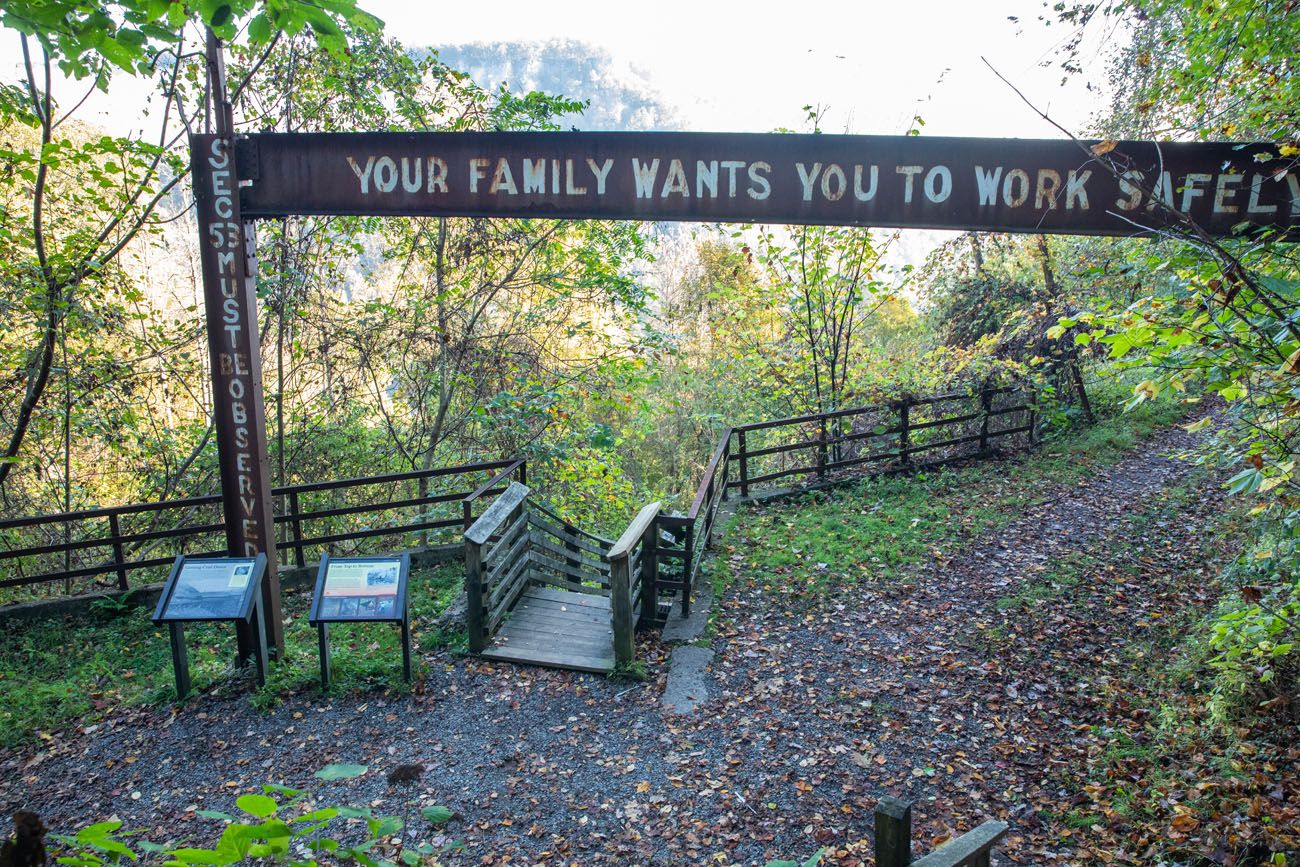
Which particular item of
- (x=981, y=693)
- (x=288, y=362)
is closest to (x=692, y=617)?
(x=981, y=693)

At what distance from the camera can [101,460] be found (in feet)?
33.4

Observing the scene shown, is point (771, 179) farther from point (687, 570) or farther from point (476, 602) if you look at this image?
point (476, 602)

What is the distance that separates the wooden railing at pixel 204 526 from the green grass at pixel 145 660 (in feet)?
2.00

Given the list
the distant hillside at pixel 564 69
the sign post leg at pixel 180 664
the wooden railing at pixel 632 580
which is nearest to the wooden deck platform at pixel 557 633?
the wooden railing at pixel 632 580

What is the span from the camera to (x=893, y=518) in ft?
32.9

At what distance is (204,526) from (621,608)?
4.94 metres

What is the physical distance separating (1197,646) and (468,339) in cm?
947

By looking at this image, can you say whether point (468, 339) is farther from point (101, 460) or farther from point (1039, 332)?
point (1039, 332)

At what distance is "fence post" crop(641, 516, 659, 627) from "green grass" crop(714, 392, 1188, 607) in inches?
38.5

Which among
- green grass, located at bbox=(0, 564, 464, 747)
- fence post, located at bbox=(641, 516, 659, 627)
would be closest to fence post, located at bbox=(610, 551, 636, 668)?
A: fence post, located at bbox=(641, 516, 659, 627)

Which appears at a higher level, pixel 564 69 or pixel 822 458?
pixel 564 69

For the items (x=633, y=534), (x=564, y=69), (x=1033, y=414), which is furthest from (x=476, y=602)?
(x=564, y=69)

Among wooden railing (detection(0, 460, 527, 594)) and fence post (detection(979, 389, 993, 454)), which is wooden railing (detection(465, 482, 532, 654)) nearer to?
wooden railing (detection(0, 460, 527, 594))

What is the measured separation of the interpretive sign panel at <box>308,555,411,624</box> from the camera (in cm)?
558
